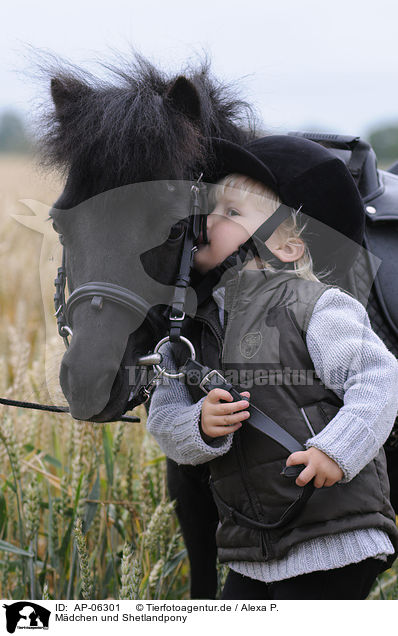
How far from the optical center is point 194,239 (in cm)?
159

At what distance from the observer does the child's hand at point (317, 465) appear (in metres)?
1.44

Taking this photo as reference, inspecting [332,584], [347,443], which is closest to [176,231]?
[347,443]

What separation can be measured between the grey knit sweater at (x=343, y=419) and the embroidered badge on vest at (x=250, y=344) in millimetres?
120

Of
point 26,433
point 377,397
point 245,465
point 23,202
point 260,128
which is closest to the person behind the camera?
point 377,397

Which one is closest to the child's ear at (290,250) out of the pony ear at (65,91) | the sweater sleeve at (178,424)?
the sweater sleeve at (178,424)

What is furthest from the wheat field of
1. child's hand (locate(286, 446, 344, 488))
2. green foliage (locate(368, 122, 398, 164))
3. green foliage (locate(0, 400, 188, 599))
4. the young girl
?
green foliage (locate(368, 122, 398, 164))

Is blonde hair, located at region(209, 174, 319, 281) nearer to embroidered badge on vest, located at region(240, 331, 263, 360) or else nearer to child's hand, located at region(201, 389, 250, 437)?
embroidered badge on vest, located at region(240, 331, 263, 360)

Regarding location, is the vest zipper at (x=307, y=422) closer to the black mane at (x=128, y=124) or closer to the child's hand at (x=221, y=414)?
the child's hand at (x=221, y=414)

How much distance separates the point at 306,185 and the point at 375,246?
391 mm

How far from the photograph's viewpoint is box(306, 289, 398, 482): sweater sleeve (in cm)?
144

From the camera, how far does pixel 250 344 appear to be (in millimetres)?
1585

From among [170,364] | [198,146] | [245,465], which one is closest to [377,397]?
[245,465]
